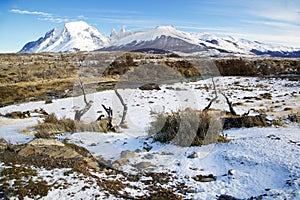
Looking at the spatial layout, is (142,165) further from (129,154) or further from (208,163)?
(208,163)

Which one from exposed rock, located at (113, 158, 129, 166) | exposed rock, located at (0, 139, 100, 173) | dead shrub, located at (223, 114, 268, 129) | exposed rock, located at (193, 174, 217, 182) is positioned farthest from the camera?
dead shrub, located at (223, 114, 268, 129)

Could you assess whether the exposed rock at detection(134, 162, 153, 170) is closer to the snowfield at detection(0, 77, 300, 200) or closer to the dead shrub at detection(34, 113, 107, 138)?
the snowfield at detection(0, 77, 300, 200)

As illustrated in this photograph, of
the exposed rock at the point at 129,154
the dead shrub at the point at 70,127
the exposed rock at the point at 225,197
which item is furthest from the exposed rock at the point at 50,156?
the exposed rock at the point at 225,197

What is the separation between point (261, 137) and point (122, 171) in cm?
372

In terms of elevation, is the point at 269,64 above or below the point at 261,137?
above

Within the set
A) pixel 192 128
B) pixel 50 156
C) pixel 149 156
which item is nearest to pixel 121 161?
pixel 149 156

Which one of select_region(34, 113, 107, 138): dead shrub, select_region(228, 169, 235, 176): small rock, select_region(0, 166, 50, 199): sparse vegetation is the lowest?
select_region(34, 113, 107, 138): dead shrub

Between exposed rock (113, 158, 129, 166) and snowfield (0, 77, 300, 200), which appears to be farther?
exposed rock (113, 158, 129, 166)

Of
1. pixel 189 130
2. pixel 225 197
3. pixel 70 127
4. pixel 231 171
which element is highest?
pixel 189 130

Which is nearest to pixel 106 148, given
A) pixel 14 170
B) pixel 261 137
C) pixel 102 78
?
pixel 14 170

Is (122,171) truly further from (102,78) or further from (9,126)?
(102,78)

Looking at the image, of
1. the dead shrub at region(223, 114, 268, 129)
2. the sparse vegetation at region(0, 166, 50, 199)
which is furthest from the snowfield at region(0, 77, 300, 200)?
the dead shrub at region(223, 114, 268, 129)

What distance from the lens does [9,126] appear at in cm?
1092

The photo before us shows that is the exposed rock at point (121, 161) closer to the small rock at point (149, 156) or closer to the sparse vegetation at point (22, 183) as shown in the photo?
the small rock at point (149, 156)
